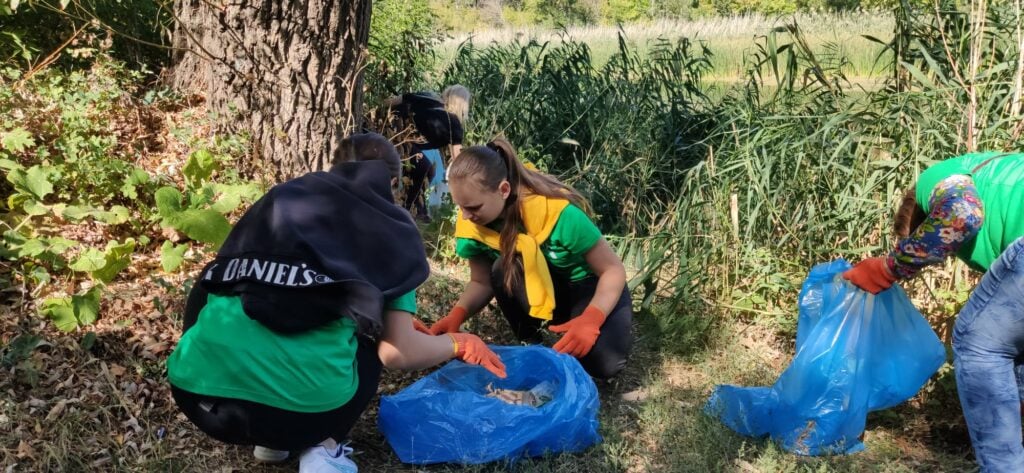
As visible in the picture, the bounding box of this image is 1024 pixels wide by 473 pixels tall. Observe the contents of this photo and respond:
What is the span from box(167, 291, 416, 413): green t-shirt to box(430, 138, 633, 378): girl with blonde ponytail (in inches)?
32.5

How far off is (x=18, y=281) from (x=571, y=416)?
81.4 inches

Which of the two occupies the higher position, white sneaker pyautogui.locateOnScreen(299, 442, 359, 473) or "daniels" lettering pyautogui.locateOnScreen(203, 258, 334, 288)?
"daniels" lettering pyautogui.locateOnScreen(203, 258, 334, 288)

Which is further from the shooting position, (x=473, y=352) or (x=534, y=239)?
(x=534, y=239)

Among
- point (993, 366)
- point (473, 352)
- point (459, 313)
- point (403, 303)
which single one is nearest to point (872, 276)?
point (993, 366)

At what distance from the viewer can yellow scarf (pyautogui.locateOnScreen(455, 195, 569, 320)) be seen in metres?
3.09

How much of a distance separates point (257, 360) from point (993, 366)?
7.20 feet

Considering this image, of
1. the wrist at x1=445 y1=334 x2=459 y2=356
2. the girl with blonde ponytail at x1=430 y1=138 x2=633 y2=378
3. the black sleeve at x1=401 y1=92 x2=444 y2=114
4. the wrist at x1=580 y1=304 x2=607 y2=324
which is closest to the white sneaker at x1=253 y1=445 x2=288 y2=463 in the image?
the wrist at x1=445 y1=334 x2=459 y2=356

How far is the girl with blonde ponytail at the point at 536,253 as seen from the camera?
2.95 m

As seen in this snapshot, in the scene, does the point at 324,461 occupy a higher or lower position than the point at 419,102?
lower

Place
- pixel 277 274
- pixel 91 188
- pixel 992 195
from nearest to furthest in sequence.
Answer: pixel 277 274
pixel 992 195
pixel 91 188

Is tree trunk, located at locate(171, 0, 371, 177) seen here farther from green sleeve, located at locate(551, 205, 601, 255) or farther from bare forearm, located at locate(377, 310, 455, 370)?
bare forearm, located at locate(377, 310, 455, 370)

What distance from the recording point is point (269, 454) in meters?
2.53

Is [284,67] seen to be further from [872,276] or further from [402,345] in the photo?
[872,276]

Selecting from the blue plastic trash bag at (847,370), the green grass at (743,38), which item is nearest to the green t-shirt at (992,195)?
the blue plastic trash bag at (847,370)
